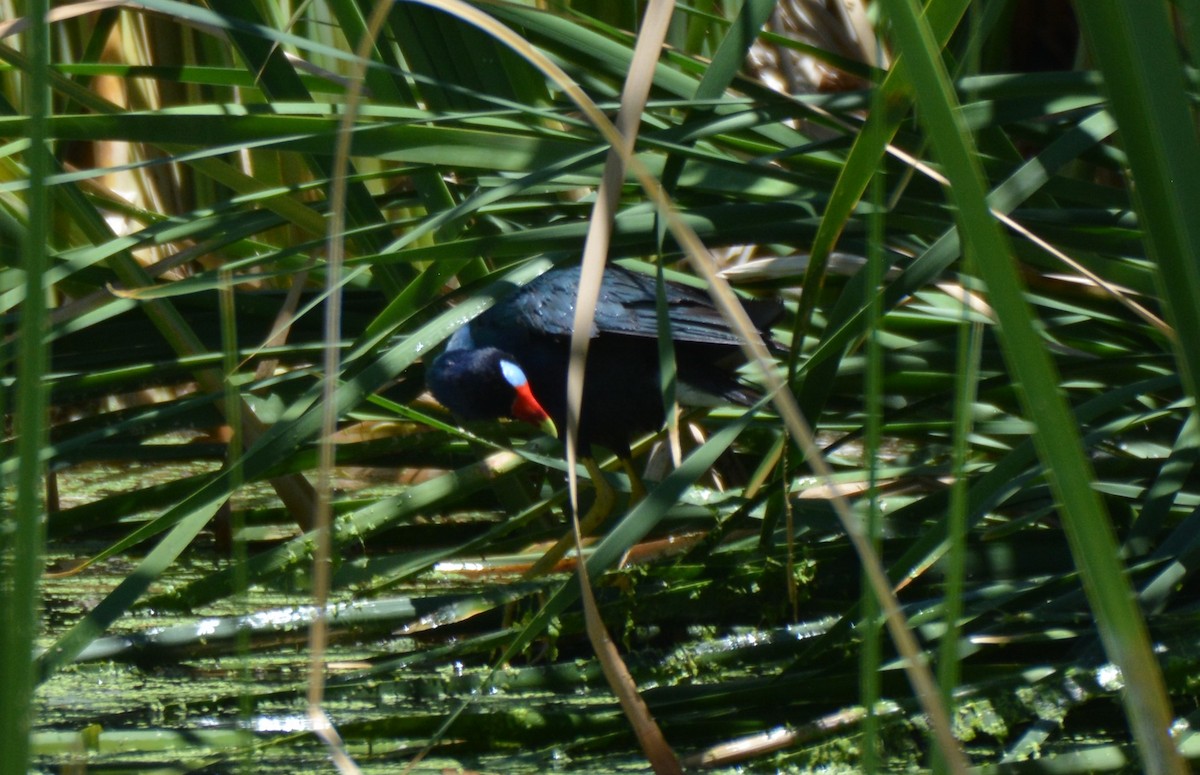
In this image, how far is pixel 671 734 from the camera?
1.10 m

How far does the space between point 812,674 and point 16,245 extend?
42.7 inches

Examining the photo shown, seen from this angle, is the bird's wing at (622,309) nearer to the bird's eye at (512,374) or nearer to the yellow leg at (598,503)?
the bird's eye at (512,374)

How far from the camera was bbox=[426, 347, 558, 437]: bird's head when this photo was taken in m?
1.76

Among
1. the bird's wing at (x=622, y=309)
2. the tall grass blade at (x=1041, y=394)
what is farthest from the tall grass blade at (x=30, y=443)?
the bird's wing at (x=622, y=309)

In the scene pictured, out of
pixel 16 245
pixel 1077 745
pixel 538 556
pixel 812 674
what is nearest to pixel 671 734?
pixel 812 674

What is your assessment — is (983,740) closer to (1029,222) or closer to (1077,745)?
(1077,745)

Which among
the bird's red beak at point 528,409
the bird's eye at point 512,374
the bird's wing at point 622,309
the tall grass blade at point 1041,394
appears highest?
the bird's wing at point 622,309

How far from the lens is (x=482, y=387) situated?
1762mm

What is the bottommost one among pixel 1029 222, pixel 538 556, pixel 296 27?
pixel 538 556

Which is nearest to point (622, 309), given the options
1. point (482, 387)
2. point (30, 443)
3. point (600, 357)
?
point (600, 357)

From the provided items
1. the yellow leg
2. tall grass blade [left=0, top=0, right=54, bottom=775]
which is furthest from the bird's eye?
tall grass blade [left=0, top=0, right=54, bottom=775]

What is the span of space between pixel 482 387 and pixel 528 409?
0.08m

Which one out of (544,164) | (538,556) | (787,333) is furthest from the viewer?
(787,333)

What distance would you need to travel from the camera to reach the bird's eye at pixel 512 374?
1.77 metres
